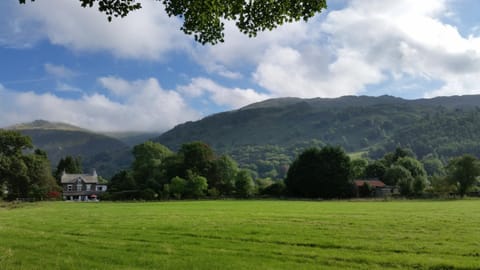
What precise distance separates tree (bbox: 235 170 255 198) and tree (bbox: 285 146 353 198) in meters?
11.1

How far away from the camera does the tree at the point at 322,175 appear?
9281 centimetres

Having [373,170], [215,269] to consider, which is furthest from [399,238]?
[373,170]

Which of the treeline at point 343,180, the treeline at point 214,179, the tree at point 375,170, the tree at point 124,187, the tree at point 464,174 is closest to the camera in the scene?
the treeline at point 214,179

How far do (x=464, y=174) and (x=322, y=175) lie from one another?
33.2m

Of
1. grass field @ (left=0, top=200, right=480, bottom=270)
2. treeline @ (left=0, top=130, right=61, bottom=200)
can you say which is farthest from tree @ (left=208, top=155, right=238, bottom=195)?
grass field @ (left=0, top=200, right=480, bottom=270)

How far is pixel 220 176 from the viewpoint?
100 metres

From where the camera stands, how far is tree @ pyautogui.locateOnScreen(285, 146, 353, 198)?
92.8m

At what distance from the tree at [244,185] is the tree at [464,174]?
47.7 metres

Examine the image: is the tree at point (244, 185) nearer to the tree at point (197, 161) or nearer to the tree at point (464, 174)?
the tree at point (197, 161)

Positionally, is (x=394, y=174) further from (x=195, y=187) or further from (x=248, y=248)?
(x=248, y=248)

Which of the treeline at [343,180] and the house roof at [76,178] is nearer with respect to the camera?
the treeline at [343,180]

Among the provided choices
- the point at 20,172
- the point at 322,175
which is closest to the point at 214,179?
the point at 322,175

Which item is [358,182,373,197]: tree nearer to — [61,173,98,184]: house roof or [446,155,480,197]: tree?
[446,155,480,197]: tree

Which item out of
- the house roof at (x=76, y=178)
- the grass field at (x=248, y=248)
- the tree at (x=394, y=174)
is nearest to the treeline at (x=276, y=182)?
the tree at (x=394, y=174)
